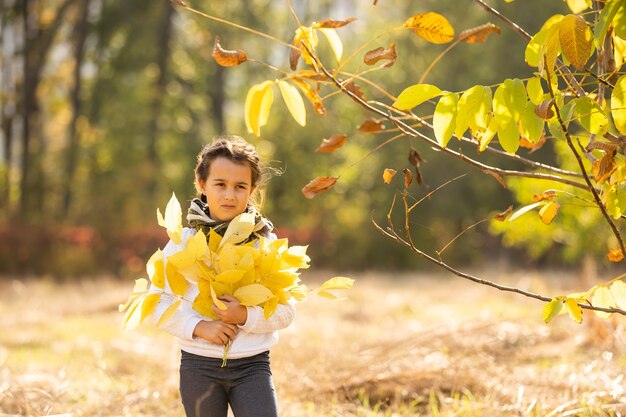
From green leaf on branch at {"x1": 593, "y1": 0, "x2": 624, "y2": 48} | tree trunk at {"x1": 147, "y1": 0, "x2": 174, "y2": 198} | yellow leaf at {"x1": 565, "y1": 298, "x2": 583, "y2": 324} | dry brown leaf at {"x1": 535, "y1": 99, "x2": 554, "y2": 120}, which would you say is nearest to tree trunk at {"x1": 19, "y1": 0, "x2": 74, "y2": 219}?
tree trunk at {"x1": 147, "y1": 0, "x2": 174, "y2": 198}

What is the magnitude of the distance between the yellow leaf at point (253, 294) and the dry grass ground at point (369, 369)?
1132 millimetres

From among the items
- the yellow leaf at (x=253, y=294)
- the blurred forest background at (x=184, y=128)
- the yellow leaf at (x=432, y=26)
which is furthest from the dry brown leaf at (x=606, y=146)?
the blurred forest background at (x=184, y=128)

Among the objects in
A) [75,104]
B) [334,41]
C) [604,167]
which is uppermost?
[75,104]

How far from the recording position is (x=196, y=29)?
20156mm

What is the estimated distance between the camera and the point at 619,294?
7.35 feet

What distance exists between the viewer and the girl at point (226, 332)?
7.97 ft

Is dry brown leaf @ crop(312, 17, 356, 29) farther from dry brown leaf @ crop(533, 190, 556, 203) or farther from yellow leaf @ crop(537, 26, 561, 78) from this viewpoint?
dry brown leaf @ crop(533, 190, 556, 203)

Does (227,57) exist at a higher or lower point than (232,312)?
higher

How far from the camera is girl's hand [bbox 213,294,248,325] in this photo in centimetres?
239

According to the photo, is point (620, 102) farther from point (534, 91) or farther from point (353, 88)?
point (353, 88)

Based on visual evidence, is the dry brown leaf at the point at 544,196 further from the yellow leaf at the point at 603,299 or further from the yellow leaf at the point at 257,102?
the yellow leaf at the point at 257,102

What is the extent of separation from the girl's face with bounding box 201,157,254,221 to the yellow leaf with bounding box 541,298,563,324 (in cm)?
106

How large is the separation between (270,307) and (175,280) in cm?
30

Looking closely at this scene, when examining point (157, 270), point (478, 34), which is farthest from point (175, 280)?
point (478, 34)
